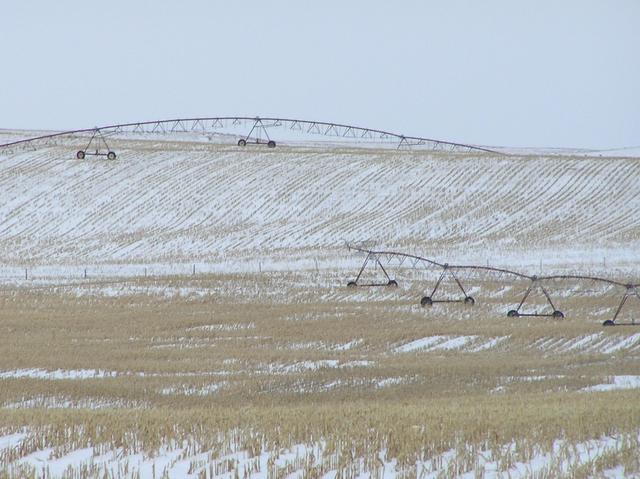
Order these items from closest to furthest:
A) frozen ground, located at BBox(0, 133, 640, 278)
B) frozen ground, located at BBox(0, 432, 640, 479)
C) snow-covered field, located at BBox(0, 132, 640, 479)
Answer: frozen ground, located at BBox(0, 432, 640, 479)
snow-covered field, located at BBox(0, 132, 640, 479)
frozen ground, located at BBox(0, 133, 640, 278)

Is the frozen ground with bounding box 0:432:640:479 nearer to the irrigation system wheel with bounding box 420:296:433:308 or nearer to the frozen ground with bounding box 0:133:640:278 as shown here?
the irrigation system wheel with bounding box 420:296:433:308

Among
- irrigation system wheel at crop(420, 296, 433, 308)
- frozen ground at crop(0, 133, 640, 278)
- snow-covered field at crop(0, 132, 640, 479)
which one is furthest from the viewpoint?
frozen ground at crop(0, 133, 640, 278)

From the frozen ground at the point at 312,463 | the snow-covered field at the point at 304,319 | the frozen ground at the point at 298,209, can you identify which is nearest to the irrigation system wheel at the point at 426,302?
the snow-covered field at the point at 304,319

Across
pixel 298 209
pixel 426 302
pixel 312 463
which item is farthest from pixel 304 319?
pixel 298 209

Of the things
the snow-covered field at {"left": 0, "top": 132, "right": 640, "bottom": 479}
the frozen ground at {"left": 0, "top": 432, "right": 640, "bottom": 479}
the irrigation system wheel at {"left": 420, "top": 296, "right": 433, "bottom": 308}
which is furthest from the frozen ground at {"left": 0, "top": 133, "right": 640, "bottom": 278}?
the frozen ground at {"left": 0, "top": 432, "right": 640, "bottom": 479}

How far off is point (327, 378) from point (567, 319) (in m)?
11.8

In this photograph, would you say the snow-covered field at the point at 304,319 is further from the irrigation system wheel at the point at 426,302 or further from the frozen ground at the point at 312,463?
the irrigation system wheel at the point at 426,302

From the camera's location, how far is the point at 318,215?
62.1 m

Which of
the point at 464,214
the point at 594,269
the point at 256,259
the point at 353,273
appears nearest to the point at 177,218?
the point at 256,259

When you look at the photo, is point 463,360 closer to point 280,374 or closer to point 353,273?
point 280,374

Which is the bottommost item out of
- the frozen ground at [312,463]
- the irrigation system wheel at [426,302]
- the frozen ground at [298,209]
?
the frozen ground at [312,463]

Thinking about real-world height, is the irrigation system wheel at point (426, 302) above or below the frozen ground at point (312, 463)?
above

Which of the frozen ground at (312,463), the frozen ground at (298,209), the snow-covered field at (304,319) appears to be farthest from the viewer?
the frozen ground at (298,209)

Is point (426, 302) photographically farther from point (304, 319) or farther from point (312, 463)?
point (312, 463)
